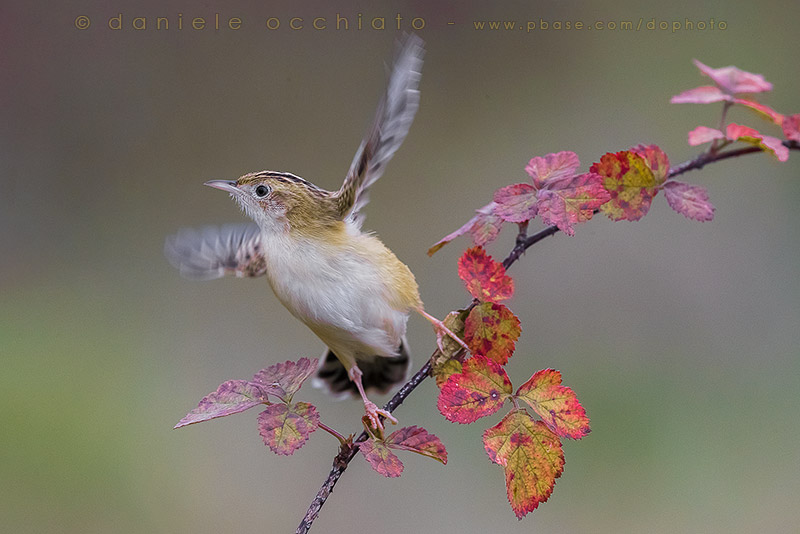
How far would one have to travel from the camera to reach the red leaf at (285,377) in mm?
1483

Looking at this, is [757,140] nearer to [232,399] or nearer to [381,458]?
[381,458]

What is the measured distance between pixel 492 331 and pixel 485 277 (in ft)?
0.35

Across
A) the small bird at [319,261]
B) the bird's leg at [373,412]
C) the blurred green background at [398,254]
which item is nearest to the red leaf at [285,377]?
the bird's leg at [373,412]

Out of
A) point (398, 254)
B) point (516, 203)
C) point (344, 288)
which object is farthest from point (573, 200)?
point (398, 254)

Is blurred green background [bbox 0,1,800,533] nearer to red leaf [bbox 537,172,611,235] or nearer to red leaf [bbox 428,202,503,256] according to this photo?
red leaf [bbox 428,202,503,256]

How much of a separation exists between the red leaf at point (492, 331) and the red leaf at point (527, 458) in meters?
0.16

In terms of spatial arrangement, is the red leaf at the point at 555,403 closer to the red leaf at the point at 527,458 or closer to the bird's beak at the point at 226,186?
the red leaf at the point at 527,458

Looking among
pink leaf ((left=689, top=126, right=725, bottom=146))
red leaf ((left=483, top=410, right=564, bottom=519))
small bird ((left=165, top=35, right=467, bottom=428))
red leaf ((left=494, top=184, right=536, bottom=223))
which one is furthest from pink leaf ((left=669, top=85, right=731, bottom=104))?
red leaf ((left=483, top=410, right=564, bottom=519))

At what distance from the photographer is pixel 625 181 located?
5.71 feet

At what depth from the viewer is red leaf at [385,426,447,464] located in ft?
4.77

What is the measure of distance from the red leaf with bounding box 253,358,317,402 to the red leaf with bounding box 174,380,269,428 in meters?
0.02

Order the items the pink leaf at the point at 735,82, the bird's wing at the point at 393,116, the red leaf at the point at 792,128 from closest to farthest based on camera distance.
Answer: the bird's wing at the point at 393,116 → the red leaf at the point at 792,128 → the pink leaf at the point at 735,82

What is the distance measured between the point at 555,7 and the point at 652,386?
3.07 m

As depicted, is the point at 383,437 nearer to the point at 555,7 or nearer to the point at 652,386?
the point at 652,386
